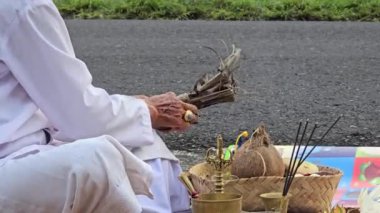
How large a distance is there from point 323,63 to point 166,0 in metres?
3.92

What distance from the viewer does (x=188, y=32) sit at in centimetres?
872

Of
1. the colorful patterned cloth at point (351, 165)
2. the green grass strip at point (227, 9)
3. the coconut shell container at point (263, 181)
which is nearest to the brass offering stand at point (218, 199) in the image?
the coconut shell container at point (263, 181)

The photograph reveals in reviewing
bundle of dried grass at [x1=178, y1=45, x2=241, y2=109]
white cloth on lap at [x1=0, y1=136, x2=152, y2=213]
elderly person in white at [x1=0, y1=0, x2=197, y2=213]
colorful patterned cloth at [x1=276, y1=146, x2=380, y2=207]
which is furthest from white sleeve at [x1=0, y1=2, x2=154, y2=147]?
colorful patterned cloth at [x1=276, y1=146, x2=380, y2=207]

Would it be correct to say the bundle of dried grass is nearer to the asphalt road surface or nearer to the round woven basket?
the round woven basket

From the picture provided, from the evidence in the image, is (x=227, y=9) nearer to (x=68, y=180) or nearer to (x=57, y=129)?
(x=57, y=129)

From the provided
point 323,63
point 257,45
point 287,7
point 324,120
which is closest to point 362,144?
point 324,120

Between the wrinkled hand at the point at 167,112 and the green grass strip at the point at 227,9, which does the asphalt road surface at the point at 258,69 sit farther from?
the wrinkled hand at the point at 167,112

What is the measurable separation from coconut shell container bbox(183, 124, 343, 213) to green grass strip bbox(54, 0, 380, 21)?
721 centimetres

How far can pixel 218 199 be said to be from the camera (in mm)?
2410

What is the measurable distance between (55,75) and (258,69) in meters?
4.41

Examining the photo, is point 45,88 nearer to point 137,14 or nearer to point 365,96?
point 365,96

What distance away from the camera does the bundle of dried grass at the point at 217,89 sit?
2.89m

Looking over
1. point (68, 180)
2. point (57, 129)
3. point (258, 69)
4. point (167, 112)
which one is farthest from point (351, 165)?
point (258, 69)

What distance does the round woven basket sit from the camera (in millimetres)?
2680
